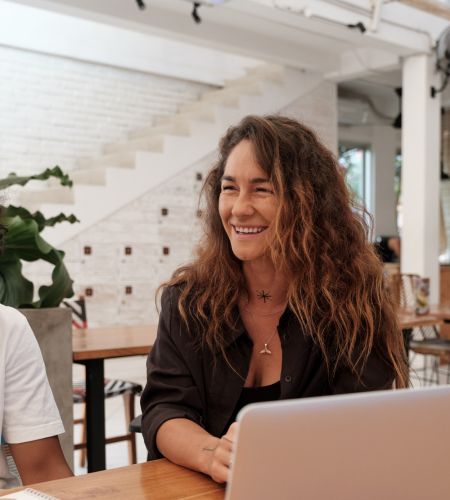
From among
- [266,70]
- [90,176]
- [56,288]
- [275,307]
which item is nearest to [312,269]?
[275,307]

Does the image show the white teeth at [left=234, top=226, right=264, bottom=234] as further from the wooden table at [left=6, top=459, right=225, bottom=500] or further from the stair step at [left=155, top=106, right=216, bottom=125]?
the stair step at [left=155, top=106, right=216, bottom=125]

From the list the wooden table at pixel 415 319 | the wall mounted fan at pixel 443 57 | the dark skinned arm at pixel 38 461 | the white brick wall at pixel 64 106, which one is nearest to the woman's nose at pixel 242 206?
the dark skinned arm at pixel 38 461

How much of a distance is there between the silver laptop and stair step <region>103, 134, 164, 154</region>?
6.34 metres

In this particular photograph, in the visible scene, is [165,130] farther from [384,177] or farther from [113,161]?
[384,177]

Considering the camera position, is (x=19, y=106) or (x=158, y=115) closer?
(x=19, y=106)

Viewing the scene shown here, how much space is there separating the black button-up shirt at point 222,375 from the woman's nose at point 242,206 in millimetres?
242

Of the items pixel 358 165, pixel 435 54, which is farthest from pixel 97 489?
pixel 358 165

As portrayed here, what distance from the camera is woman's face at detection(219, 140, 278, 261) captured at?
1.50 metres

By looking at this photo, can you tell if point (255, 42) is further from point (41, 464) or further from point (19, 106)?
point (41, 464)

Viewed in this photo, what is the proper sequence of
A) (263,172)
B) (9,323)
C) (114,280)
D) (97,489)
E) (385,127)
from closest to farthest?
1. (97,489)
2. (9,323)
3. (263,172)
4. (114,280)
5. (385,127)

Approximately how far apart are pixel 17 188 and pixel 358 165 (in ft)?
18.6

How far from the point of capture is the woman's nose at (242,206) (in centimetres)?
148

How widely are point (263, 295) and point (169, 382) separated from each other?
286mm

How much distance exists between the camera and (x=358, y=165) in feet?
35.2
